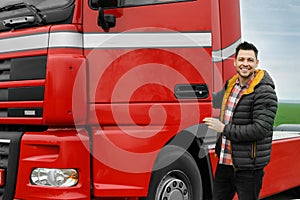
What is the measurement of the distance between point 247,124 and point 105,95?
4.01 feet

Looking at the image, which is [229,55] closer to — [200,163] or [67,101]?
[200,163]

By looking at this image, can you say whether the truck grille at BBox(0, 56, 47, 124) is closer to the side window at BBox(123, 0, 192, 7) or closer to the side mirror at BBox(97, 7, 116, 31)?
the side mirror at BBox(97, 7, 116, 31)

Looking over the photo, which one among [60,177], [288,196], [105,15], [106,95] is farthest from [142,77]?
[288,196]

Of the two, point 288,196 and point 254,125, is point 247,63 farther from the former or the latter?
point 288,196

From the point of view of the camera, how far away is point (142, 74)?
4254mm

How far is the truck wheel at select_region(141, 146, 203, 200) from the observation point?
4.32 metres

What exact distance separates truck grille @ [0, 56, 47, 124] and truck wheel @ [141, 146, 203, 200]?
114 centimetres

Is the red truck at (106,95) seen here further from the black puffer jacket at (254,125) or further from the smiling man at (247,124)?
the black puffer jacket at (254,125)

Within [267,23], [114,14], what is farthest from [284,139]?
[114,14]

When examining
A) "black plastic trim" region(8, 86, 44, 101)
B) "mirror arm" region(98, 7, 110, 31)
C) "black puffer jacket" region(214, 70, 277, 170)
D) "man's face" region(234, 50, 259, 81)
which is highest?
"mirror arm" region(98, 7, 110, 31)

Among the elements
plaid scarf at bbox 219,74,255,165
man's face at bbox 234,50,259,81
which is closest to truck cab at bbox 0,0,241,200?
plaid scarf at bbox 219,74,255,165

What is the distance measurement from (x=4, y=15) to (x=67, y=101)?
3.78ft

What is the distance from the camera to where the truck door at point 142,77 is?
4129mm

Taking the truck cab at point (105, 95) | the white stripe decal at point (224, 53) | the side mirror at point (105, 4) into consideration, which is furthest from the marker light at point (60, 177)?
the white stripe decal at point (224, 53)
